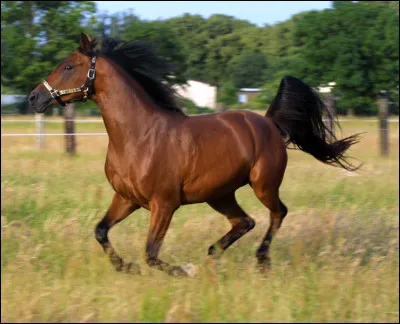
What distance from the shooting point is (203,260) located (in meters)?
6.09

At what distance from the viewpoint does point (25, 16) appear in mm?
15719

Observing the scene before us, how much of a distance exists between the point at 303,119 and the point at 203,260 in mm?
1812

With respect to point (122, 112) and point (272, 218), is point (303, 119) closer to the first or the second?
point (272, 218)

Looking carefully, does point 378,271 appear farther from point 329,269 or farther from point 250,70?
point 250,70

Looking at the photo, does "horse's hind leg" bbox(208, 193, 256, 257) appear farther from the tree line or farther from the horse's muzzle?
the tree line

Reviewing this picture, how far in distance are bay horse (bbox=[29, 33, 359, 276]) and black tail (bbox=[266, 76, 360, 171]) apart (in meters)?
0.50

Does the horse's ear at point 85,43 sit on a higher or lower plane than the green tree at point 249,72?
higher

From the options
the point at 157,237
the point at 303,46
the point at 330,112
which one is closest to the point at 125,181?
the point at 157,237

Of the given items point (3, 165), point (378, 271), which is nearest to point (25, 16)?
point (3, 165)

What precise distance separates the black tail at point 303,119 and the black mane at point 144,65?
127 centimetres

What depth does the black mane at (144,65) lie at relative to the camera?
584cm

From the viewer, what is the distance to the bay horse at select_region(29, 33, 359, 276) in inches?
215

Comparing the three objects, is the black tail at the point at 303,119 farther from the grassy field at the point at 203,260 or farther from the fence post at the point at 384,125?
the fence post at the point at 384,125

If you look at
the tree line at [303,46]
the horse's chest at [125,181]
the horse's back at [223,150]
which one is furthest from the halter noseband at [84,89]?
the tree line at [303,46]
